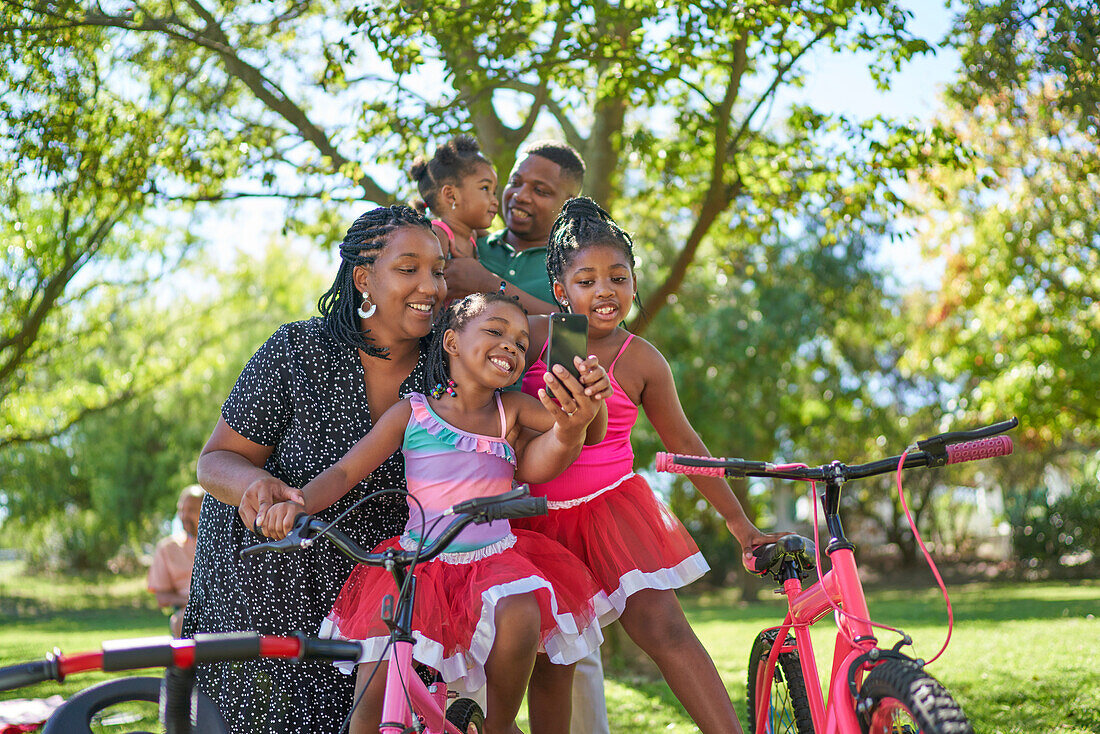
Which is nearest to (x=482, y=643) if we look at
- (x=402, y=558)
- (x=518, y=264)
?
(x=402, y=558)

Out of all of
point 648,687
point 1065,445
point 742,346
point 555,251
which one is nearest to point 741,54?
point 555,251

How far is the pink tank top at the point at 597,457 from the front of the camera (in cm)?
353

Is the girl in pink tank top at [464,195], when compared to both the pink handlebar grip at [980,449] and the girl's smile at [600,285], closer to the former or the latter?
the girl's smile at [600,285]

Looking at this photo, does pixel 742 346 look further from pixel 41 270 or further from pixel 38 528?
pixel 38 528

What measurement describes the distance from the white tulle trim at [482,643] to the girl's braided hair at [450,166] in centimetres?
211

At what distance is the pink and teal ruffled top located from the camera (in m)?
3.18

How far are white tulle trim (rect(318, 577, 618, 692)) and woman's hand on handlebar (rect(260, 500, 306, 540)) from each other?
1.52 ft

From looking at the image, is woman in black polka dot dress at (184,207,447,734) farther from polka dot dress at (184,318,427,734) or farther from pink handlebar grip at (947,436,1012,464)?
pink handlebar grip at (947,436,1012,464)

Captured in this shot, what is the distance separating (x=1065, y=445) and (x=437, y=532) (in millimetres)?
27757

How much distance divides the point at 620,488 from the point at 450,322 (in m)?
0.90

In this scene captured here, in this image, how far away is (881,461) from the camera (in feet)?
8.62

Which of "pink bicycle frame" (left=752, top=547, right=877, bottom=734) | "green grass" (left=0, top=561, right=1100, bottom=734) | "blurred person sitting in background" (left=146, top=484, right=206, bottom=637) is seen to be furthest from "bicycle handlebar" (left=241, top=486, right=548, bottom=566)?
"blurred person sitting in background" (left=146, top=484, right=206, bottom=637)

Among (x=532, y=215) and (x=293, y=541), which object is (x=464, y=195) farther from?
(x=293, y=541)

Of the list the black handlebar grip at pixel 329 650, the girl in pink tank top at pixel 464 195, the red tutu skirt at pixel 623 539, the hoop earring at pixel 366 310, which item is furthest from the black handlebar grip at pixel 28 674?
the girl in pink tank top at pixel 464 195
